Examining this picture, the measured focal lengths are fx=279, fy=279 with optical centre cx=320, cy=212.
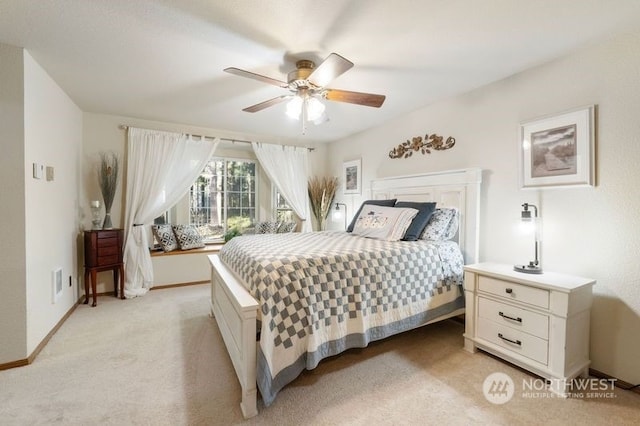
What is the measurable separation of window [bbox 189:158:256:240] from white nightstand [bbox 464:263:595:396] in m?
3.71

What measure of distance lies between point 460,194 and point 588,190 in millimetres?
936

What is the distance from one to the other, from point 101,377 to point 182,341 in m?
0.58

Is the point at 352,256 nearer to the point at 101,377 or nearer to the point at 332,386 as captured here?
the point at 332,386

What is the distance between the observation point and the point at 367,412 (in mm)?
1581

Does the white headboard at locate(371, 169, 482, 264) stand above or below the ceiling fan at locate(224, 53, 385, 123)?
below

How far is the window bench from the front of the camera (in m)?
3.83

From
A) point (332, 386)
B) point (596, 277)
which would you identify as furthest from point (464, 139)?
point (332, 386)

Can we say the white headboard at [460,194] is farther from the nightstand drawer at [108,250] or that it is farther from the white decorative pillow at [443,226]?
the nightstand drawer at [108,250]

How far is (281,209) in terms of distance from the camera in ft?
16.4

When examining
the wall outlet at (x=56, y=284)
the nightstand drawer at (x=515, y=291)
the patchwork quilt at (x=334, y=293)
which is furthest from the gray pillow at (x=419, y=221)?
the wall outlet at (x=56, y=284)

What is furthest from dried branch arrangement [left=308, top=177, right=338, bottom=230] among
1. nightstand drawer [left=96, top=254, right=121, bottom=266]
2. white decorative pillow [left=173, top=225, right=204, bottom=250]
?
nightstand drawer [left=96, top=254, right=121, bottom=266]

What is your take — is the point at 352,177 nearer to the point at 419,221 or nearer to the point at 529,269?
the point at 419,221

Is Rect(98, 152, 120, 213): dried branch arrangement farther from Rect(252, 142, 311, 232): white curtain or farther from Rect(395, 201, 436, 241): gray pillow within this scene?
Rect(395, 201, 436, 241): gray pillow

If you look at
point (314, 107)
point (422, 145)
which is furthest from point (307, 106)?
point (422, 145)
